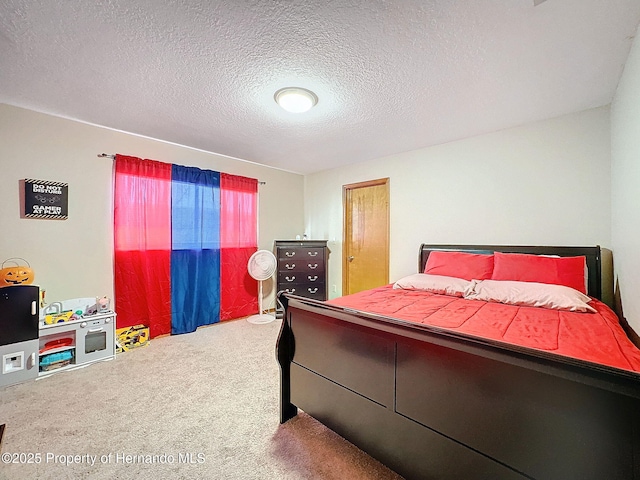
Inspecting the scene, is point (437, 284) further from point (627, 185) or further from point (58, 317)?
point (58, 317)

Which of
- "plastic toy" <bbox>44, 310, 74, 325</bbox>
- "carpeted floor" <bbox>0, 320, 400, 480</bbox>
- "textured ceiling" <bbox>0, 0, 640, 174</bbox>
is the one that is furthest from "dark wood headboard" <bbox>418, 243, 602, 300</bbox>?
"plastic toy" <bbox>44, 310, 74, 325</bbox>

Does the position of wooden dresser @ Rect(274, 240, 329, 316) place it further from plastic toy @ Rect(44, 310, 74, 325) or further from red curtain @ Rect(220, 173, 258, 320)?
plastic toy @ Rect(44, 310, 74, 325)

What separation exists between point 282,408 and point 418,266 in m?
2.39

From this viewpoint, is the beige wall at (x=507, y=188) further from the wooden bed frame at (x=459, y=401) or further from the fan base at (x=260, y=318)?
the wooden bed frame at (x=459, y=401)

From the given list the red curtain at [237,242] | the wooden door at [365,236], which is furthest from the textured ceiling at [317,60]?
the wooden door at [365,236]

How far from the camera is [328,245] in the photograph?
4668 mm

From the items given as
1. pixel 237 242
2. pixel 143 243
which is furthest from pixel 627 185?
pixel 143 243

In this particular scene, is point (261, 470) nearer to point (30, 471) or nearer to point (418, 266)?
point (30, 471)

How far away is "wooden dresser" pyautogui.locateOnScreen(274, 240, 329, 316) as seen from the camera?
4.14 meters

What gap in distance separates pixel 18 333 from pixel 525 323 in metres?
3.79

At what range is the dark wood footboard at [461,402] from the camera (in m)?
0.78

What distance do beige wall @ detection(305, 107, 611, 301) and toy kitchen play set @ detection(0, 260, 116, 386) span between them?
3.45 metres

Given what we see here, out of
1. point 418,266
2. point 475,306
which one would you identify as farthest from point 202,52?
point 418,266

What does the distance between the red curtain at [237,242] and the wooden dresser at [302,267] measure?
1.45ft
